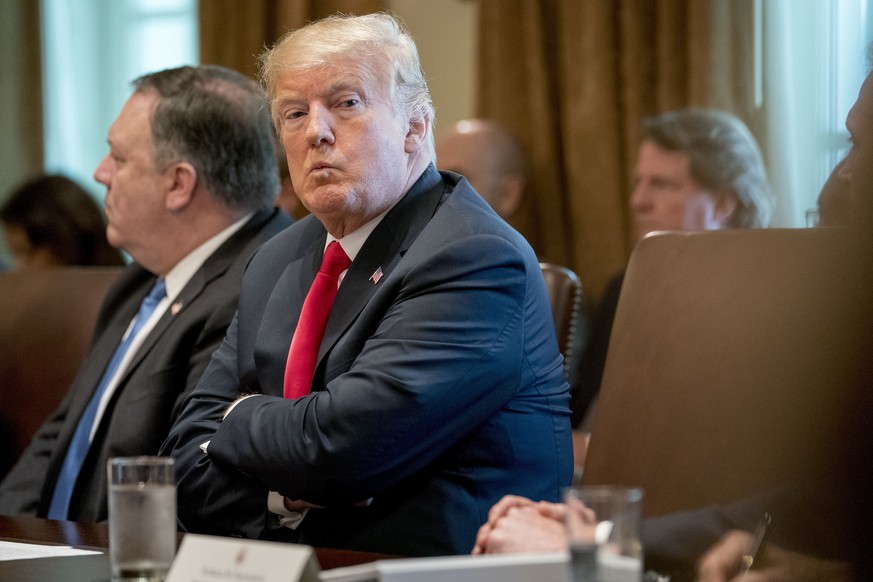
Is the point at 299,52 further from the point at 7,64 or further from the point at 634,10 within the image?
the point at 7,64

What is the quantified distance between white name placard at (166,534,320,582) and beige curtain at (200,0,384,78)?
4009 mm

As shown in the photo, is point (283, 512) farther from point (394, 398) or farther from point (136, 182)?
point (136, 182)

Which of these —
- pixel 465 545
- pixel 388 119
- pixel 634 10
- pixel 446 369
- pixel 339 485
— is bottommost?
pixel 465 545

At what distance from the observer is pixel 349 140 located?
6.44ft

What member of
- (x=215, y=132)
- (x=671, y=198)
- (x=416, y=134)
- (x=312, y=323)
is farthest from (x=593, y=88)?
(x=312, y=323)

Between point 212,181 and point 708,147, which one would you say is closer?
point 212,181

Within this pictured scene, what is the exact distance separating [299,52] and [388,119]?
0.62 feet

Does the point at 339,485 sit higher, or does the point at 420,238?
the point at 420,238

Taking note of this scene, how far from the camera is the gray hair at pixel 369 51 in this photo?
6.45 feet

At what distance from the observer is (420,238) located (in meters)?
1.84

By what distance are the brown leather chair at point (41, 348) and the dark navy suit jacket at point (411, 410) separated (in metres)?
1.13

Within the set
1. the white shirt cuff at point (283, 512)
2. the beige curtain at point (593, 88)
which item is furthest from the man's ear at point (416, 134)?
the beige curtain at point (593, 88)

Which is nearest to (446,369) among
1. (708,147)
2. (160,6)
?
(708,147)

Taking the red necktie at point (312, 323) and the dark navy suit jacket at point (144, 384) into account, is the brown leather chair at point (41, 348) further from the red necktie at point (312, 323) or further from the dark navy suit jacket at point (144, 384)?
the red necktie at point (312, 323)
